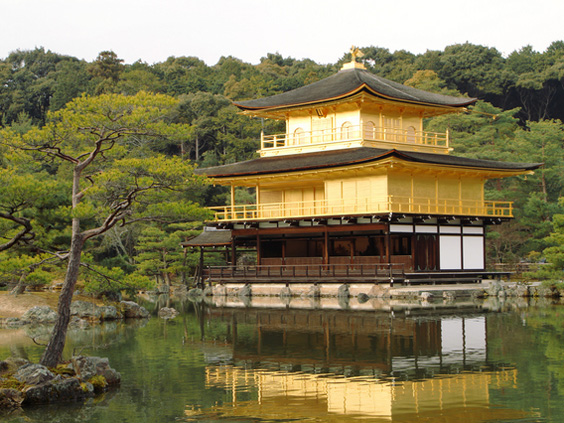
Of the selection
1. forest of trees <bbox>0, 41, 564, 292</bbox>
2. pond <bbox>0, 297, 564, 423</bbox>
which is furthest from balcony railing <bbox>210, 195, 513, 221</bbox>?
pond <bbox>0, 297, 564, 423</bbox>

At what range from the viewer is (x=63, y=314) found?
14.5 meters

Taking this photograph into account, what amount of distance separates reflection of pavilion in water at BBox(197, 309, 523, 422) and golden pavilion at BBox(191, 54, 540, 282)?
45.2ft

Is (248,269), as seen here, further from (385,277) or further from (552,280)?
(552,280)

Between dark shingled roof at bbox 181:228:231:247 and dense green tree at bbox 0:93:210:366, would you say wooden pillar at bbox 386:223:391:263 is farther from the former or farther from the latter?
dense green tree at bbox 0:93:210:366

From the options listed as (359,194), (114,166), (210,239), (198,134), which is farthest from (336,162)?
(198,134)

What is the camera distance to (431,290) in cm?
3369

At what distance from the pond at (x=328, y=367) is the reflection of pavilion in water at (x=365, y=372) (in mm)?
28

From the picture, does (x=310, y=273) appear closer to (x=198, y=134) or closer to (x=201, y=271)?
(x=201, y=271)

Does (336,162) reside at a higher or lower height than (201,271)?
higher

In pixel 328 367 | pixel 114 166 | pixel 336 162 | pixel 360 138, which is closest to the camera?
pixel 328 367

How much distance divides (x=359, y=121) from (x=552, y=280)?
43.9ft

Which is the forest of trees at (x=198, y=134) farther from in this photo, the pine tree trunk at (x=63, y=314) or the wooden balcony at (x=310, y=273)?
the wooden balcony at (x=310, y=273)

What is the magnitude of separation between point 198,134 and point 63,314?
6030 centimetres

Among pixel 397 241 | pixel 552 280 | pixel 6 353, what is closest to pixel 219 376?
pixel 6 353
